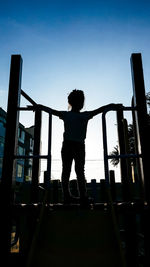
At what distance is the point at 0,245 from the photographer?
2377 mm

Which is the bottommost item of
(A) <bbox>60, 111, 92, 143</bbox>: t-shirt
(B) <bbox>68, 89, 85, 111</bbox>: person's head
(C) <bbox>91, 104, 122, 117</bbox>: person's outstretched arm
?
(A) <bbox>60, 111, 92, 143</bbox>: t-shirt

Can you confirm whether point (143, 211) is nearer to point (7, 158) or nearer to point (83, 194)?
point (83, 194)

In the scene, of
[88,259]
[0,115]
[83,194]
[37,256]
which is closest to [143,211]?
[83,194]

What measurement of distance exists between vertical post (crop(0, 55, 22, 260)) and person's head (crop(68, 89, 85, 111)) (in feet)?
2.62

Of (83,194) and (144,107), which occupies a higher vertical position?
(144,107)

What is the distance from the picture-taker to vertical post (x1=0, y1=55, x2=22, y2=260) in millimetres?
2396

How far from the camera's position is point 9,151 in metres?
2.65

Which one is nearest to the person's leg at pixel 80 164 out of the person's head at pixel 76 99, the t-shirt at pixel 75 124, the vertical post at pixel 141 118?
the t-shirt at pixel 75 124

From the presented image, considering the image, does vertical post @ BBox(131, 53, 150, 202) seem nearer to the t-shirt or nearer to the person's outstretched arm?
the person's outstretched arm

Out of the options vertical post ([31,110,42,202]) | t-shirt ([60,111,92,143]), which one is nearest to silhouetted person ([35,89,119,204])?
t-shirt ([60,111,92,143])

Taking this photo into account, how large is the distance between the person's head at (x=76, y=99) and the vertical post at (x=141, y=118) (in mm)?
805

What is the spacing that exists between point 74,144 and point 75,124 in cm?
30

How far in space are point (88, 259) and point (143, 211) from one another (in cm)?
93

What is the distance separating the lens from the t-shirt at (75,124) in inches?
112
